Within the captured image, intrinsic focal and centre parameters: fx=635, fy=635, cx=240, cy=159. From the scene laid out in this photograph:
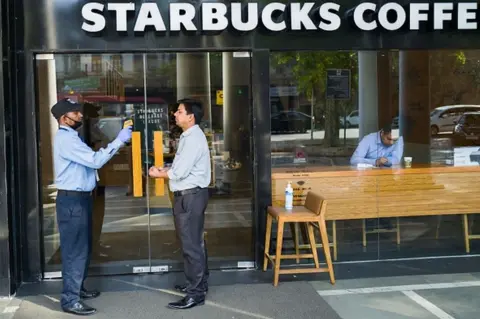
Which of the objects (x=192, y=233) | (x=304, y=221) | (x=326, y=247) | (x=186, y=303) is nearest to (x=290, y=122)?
(x=304, y=221)

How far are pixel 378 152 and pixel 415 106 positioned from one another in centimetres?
66

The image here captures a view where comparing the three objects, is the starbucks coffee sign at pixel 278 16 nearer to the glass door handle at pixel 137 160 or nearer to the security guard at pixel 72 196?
the glass door handle at pixel 137 160

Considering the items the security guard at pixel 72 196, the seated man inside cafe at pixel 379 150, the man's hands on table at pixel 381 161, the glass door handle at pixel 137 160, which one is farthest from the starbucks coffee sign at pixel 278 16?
the man's hands on table at pixel 381 161

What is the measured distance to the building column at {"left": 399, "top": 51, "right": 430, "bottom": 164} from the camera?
6961 mm

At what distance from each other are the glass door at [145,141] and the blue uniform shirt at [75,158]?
41.8 inches

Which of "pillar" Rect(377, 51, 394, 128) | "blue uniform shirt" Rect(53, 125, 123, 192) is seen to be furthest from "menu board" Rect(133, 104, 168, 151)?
"pillar" Rect(377, 51, 394, 128)

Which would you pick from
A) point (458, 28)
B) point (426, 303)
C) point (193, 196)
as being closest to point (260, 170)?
point (193, 196)

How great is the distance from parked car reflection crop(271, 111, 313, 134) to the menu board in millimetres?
1136

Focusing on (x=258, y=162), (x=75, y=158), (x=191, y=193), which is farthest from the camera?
(x=258, y=162)

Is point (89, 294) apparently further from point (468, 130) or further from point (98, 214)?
point (468, 130)

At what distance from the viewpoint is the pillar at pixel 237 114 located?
21.5 feet

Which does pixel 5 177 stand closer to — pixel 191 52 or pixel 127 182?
pixel 127 182

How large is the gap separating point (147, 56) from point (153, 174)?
157 centimetres

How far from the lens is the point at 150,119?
21.6 feet
